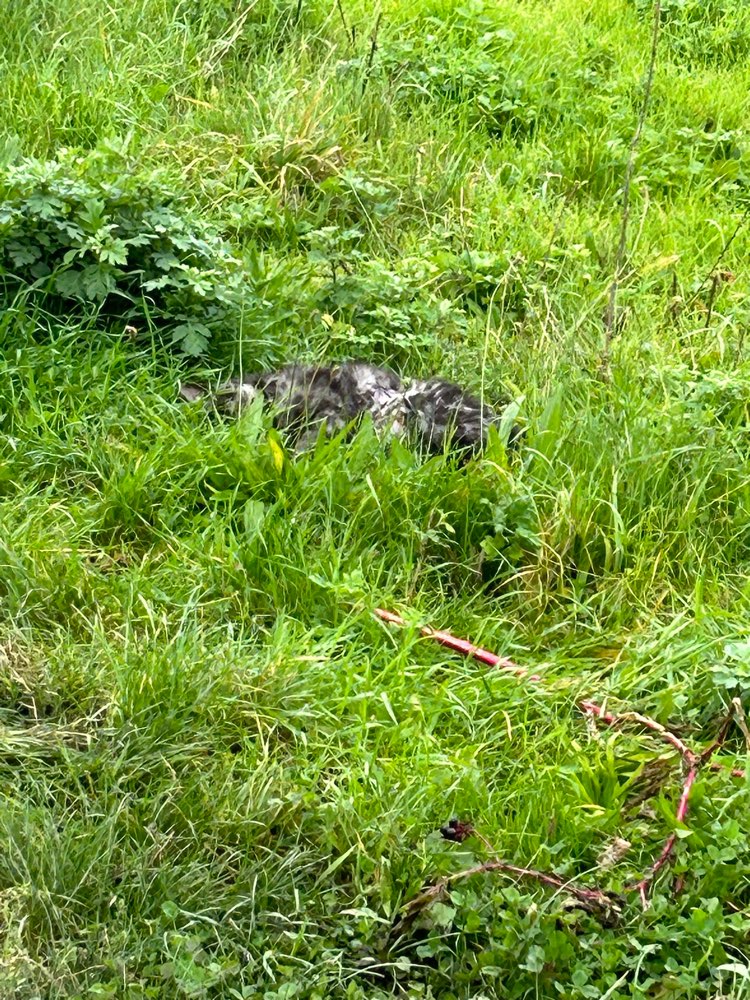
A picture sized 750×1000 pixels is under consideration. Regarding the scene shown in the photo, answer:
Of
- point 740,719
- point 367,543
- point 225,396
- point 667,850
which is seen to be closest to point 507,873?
point 667,850

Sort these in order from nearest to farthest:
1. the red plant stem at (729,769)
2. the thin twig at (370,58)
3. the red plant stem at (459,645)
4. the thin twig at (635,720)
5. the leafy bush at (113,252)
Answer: the red plant stem at (729,769)
the thin twig at (635,720)
the red plant stem at (459,645)
the leafy bush at (113,252)
the thin twig at (370,58)

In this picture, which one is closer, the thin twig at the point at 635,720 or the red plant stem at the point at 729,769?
the red plant stem at the point at 729,769

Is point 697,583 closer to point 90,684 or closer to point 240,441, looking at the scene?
point 240,441

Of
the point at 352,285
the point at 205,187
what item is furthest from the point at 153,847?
the point at 205,187

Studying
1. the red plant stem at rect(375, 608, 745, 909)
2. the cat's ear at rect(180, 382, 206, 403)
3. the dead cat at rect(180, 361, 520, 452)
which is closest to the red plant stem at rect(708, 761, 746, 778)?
the red plant stem at rect(375, 608, 745, 909)

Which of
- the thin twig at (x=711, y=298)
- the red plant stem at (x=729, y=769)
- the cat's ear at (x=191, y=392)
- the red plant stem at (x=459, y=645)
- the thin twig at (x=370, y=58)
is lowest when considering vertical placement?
the red plant stem at (x=459, y=645)

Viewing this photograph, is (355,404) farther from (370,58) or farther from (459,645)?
(370,58)

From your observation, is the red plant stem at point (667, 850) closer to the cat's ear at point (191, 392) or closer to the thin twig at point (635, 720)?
the thin twig at point (635, 720)

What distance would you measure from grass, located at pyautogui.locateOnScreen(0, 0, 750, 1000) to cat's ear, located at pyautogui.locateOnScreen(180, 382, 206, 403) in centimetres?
6

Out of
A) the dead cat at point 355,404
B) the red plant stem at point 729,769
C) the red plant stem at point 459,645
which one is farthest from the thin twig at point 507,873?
the dead cat at point 355,404

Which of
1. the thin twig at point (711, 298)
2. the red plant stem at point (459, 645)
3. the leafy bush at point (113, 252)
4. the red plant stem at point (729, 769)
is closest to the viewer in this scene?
the red plant stem at point (729, 769)

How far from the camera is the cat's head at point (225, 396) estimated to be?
441cm

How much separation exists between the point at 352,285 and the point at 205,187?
88cm

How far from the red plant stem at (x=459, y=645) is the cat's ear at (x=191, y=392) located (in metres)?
1.18
